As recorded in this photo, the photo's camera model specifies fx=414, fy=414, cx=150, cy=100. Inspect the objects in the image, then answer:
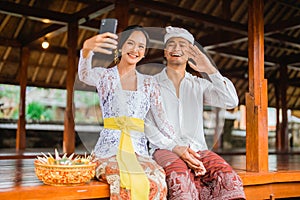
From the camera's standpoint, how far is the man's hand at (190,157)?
2.12 metres

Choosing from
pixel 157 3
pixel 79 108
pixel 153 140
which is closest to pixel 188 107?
pixel 153 140

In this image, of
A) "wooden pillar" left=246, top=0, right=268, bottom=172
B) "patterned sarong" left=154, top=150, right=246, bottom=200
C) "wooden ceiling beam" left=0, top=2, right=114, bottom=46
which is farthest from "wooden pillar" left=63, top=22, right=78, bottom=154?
"patterned sarong" left=154, top=150, right=246, bottom=200

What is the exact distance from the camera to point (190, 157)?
2.13 metres

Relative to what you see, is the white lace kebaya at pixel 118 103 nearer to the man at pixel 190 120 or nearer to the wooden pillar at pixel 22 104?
the man at pixel 190 120

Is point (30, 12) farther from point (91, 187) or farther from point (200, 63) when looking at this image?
point (91, 187)

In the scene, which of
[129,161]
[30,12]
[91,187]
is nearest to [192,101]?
[129,161]

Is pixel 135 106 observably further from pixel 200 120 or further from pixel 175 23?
pixel 175 23

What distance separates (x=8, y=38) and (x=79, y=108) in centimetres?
576

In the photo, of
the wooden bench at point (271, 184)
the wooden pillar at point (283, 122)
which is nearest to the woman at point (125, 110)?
the wooden bench at point (271, 184)

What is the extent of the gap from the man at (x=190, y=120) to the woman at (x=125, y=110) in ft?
0.18

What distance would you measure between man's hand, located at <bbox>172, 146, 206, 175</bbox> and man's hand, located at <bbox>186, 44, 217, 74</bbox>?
433 mm

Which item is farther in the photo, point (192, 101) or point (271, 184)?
point (271, 184)

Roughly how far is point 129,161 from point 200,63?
654 mm

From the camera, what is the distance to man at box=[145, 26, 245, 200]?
210cm
